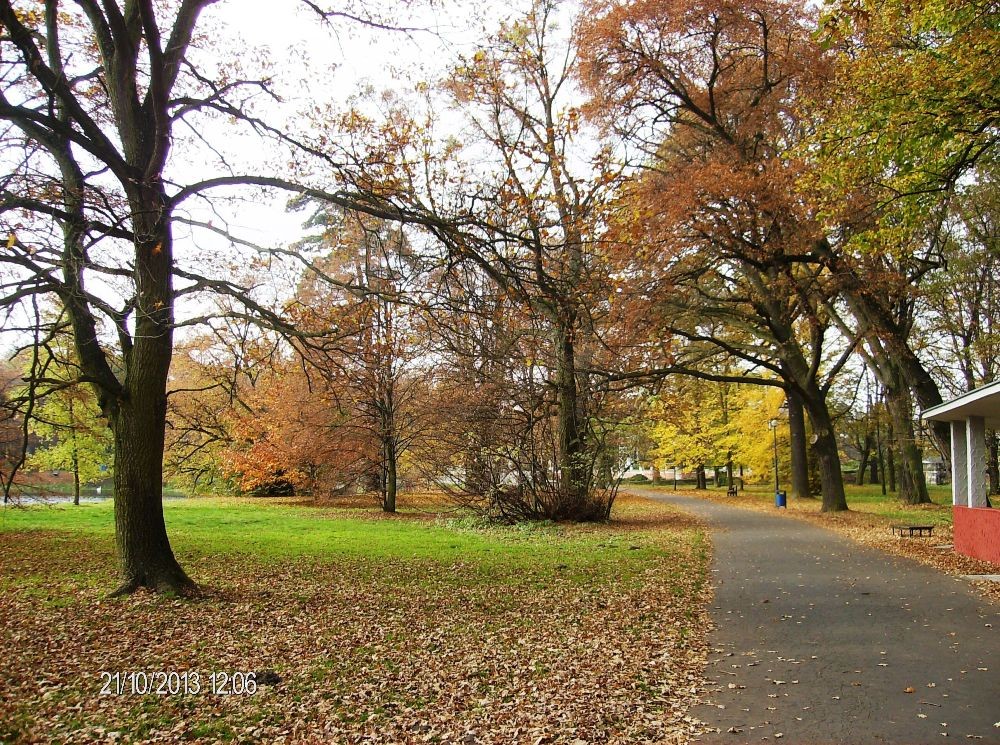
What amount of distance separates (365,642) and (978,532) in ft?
37.1

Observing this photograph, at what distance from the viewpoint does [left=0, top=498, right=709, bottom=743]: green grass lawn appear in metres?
5.02

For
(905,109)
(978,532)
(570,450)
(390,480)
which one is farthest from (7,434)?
(978,532)

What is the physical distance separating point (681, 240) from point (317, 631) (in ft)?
47.7

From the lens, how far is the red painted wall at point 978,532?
38.5ft

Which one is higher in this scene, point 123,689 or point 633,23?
point 633,23

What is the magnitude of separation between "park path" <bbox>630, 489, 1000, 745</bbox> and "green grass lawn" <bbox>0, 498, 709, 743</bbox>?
1.53 ft

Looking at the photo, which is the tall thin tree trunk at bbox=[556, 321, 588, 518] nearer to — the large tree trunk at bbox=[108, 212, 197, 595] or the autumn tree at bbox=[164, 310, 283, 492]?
the autumn tree at bbox=[164, 310, 283, 492]

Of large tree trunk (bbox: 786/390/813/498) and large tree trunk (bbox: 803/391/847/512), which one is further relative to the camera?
large tree trunk (bbox: 786/390/813/498)

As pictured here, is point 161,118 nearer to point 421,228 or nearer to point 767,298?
point 421,228

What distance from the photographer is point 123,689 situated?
5.53m

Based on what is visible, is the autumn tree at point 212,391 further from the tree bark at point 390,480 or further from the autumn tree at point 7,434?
the tree bark at point 390,480

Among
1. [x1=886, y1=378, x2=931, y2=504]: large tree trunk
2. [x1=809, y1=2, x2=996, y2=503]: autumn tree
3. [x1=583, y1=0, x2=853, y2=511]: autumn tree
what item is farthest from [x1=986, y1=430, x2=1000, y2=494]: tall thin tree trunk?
[x1=809, y1=2, x2=996, y2=503]: autumn tree

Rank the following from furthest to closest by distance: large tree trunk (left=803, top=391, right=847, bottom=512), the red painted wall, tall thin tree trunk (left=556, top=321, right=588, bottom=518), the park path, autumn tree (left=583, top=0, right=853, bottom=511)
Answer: large tree trunk (left=803, top=391, right=847, bottom=512)
tall thin tree trunk (left=556, top=321, right=588, bottom=518)
autumn tree (left=583, top=0, right=853, bottom=511)
the red painted wall
the park path

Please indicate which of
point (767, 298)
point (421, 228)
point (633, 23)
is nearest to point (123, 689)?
point (421, 228)
